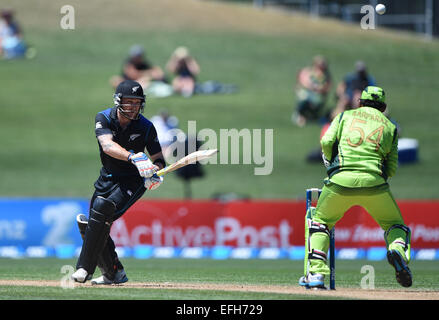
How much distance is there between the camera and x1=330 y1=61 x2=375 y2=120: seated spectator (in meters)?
21.8

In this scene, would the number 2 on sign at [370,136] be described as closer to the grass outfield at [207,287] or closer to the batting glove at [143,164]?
the grass outfield at [207,287]

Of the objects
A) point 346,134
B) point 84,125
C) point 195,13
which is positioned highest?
point 195,13

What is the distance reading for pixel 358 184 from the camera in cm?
902

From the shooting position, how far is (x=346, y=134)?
30.2 feet

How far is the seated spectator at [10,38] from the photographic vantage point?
30.2 meters

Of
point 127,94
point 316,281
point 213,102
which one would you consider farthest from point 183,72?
point 316,281

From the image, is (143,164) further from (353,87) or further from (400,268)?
(353,87)

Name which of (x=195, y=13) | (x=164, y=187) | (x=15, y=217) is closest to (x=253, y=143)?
(x=164, y=187)

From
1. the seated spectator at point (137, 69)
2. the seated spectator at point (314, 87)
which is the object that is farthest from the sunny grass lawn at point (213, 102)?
the seated spectator at point (137, 69)

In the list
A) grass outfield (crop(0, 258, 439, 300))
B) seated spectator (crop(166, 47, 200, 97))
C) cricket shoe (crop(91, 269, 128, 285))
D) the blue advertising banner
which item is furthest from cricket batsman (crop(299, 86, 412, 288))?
seated spectator (crop(166, 47, 200, 97))

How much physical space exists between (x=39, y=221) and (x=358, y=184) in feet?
34.7

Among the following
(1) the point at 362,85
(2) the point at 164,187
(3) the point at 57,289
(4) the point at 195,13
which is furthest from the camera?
(4) the point at 195,13

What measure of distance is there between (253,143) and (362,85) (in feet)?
16.5
